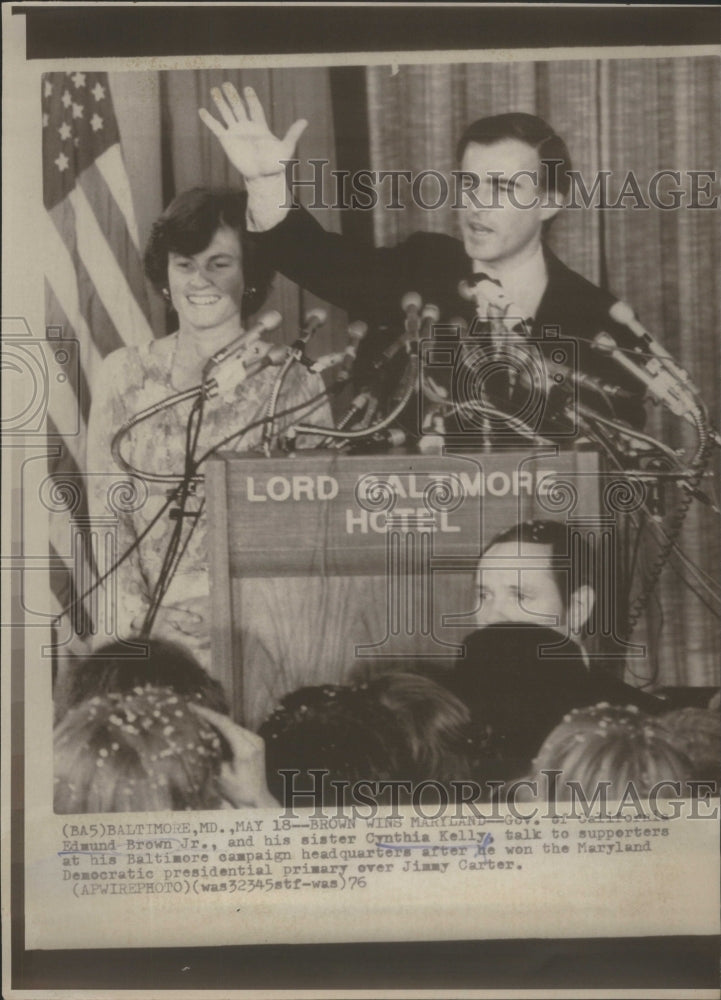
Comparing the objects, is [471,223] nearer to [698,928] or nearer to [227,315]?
[227,315]

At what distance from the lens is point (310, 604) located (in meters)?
2.49

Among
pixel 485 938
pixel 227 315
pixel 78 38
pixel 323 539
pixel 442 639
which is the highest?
pixel 78 38

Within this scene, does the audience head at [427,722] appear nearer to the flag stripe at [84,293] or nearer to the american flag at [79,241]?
the american flag at [79,241]

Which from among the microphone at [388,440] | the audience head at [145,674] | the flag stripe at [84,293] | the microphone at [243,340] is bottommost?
the audience head at [145,674]

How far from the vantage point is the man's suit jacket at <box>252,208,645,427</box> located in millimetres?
2510

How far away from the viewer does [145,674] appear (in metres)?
2.49

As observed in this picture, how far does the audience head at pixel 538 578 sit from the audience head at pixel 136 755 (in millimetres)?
867

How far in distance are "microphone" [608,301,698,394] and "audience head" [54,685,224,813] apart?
156 cm

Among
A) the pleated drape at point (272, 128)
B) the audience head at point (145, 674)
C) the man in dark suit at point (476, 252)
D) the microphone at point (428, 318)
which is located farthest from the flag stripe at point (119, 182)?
the audience head at point (145, 674)

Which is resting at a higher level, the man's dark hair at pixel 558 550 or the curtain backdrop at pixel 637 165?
the curtain backdrop at pixel 637 165

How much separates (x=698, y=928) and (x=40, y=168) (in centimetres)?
269

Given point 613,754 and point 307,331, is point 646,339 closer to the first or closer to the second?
point 307,331

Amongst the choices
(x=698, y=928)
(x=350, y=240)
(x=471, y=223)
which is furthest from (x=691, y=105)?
(x=698, y=928)

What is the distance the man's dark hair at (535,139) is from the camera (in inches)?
99.7
